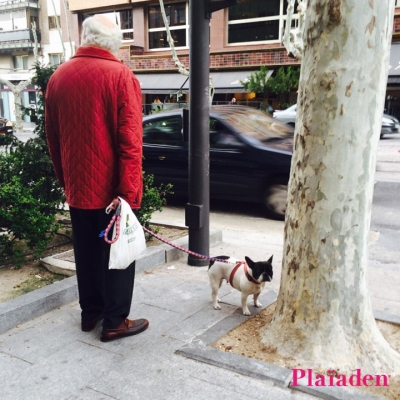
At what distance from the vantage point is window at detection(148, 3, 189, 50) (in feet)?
90.6

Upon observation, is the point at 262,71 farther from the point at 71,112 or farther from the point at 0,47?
the point at 0,47

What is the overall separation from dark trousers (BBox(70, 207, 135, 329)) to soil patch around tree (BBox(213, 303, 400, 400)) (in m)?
0.73

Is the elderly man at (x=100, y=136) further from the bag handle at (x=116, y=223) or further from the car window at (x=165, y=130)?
the car window at (x=165, y=130)

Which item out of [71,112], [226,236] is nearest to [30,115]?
[71,112]

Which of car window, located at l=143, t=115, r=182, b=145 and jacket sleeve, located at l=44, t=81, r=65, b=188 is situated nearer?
jacket sleeve, located at l=44, t=81, r=65, b=188

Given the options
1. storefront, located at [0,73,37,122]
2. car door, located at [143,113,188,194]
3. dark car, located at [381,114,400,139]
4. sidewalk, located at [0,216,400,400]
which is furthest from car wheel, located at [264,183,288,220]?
storefront, located at [0,73,37,122]

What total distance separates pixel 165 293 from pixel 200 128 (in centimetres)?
168

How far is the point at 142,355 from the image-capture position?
308 cm

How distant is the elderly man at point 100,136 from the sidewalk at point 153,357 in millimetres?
299

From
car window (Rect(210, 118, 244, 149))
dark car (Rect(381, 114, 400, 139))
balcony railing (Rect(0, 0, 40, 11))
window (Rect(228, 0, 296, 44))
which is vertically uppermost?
balcony railing (Rect(0, 0, 40, 11))

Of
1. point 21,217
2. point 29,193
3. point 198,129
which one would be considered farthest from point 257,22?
point 21,217

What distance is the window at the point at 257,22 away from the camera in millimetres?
24969

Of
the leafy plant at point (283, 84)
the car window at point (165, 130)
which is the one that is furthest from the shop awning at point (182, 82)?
the car window at point (165, 130)

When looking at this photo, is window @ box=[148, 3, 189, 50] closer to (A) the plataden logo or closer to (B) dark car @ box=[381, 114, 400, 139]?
(B) dark car @ box=[381, 114, 400, 139]
